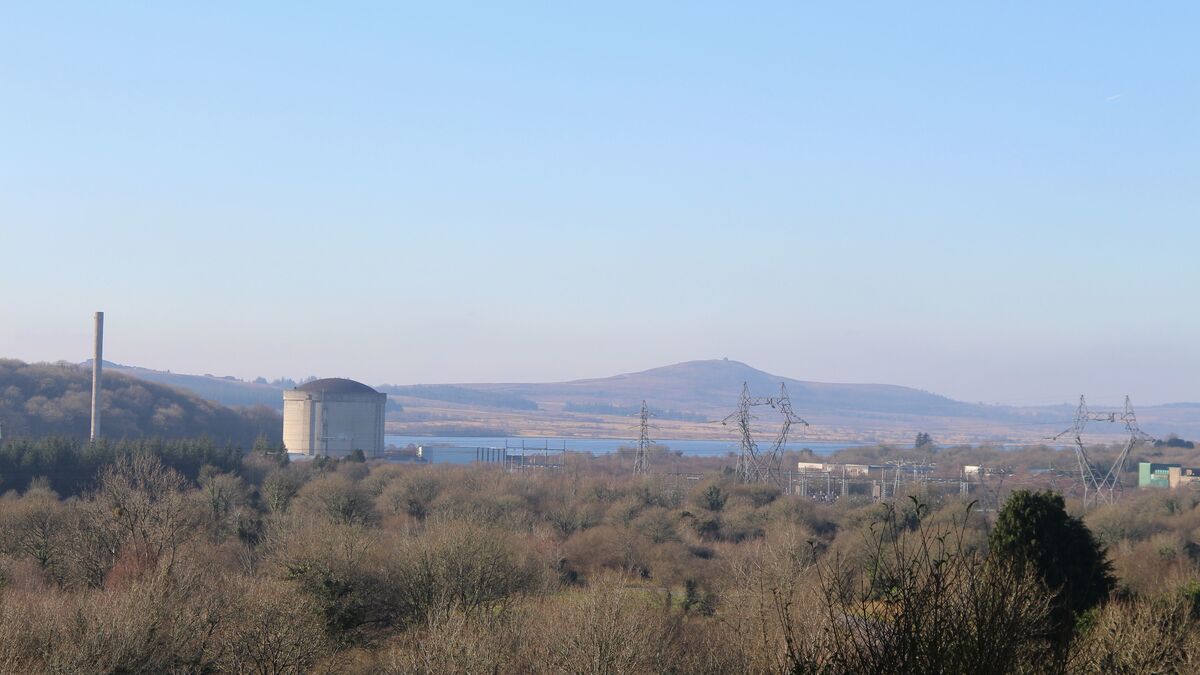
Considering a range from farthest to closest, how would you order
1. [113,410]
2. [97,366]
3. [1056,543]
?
1. [113,410]
2. [97,366]
3. [1056,543]

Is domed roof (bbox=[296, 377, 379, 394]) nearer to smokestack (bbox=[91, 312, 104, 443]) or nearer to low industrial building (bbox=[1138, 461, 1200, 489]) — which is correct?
smokestack (bbox=[91, 312, 104, 443])

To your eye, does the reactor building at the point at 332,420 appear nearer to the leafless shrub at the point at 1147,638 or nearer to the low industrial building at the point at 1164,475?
the low industrial building at the point at 1164,475

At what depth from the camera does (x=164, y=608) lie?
2616 centimetres

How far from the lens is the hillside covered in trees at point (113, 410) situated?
101 m

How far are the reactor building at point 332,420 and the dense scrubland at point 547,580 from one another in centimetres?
2578

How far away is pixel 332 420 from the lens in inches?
3610

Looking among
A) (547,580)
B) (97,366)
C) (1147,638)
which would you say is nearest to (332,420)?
(97,366)

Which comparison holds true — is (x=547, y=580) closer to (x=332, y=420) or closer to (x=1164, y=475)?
(x=332, y=420)

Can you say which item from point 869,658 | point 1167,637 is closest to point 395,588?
point 1167,637

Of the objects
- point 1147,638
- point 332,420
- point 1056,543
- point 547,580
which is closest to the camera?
point 1147,638

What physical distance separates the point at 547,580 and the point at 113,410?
253 ft

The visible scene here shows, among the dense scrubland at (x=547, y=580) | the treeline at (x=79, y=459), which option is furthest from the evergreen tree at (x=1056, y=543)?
the treeline at (x=79, y=459)

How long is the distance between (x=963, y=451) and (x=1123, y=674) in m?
117

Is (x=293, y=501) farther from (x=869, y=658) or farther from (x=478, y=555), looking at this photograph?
(x=869, y=658)
